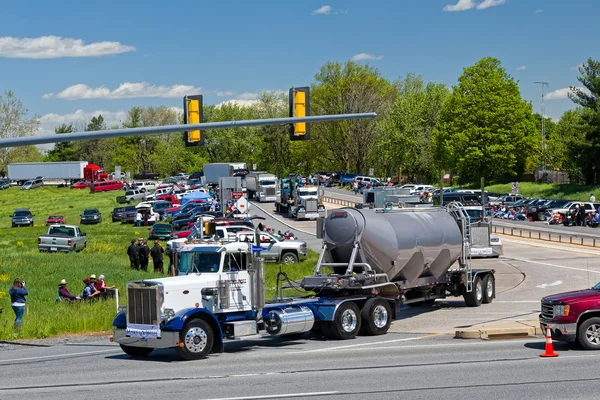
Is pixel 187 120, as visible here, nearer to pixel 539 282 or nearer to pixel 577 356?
pixel 577 356

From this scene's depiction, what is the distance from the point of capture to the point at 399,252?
24.4 meters

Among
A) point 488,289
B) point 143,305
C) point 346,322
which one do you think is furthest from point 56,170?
point 143,305

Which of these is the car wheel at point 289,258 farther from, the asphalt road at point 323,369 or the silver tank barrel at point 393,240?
the asphalt road at point 323,369

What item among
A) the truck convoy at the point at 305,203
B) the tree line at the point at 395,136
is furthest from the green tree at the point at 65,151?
the truck convoy at the point at 305,203

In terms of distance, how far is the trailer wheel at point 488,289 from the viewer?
98.4 feet

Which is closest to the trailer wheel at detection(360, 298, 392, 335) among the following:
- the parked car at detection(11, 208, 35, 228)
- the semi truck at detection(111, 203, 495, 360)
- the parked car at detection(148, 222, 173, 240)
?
the semi truck at detection(111, 203, 495, 360)

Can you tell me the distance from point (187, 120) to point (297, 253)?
2063cm

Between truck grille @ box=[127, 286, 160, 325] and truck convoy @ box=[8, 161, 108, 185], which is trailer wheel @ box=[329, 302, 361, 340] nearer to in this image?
truck grille @ box=[127, 286, 160, 325]

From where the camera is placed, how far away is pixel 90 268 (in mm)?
39875

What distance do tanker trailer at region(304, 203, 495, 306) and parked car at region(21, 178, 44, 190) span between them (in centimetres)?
11065

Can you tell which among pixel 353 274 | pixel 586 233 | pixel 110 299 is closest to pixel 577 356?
pixel 353 274

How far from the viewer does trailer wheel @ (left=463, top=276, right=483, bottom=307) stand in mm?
28938

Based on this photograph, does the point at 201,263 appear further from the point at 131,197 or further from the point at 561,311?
the point at 131,197

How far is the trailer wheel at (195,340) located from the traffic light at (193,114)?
6.04 meters
